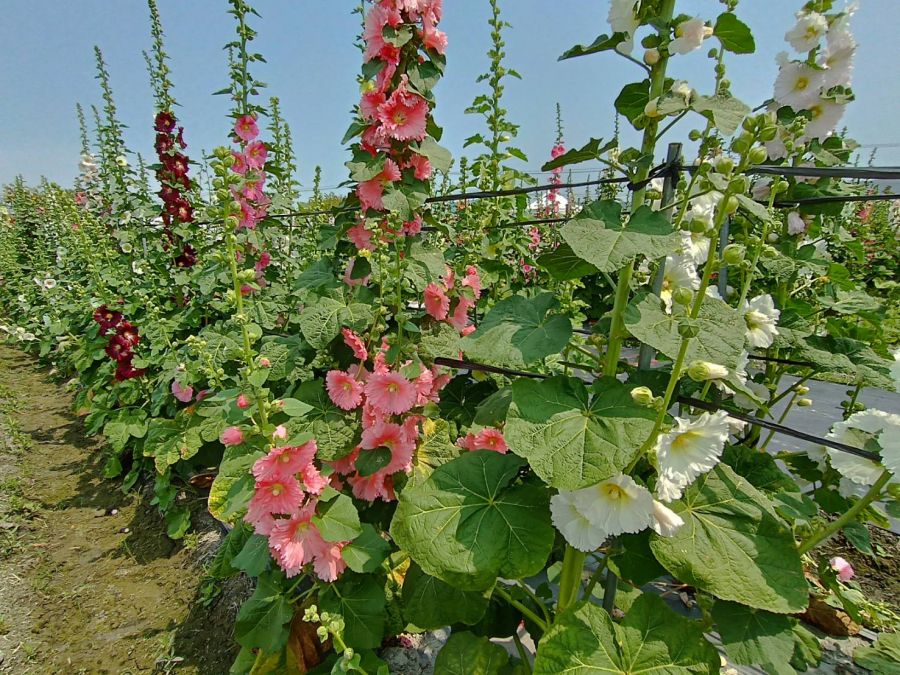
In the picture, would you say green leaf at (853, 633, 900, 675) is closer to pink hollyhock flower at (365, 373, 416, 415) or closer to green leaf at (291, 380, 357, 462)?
pink hollyhock flower at (365, 373, 416, 415)

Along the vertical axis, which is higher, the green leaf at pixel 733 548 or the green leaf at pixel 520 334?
the green leaf at pixel 520 334

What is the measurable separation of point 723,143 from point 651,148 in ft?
0.60

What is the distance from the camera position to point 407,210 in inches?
62.3

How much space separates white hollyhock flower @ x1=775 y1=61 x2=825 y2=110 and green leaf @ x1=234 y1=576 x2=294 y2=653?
234 centimetres

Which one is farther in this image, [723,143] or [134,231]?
[134,231]

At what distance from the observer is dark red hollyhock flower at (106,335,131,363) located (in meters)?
3.30

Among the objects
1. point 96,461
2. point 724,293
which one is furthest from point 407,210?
point 96,461

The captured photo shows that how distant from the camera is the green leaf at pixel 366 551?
1538mm

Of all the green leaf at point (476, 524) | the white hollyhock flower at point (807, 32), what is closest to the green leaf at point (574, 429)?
the green leaf at point (476, 524)

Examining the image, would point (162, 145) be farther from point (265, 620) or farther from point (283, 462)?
point (265, 620)

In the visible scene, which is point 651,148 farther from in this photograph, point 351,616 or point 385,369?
point 351,616

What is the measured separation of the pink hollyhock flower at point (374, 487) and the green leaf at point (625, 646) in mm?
728

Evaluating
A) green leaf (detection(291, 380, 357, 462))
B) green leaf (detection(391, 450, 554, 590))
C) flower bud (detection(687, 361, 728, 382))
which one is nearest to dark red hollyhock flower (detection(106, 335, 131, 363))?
green leaf (detection(291, 380, 357, 462))

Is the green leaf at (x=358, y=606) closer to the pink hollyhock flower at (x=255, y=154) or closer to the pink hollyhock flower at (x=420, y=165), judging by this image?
the pink hollyhock flower at (x=420, y=165)
